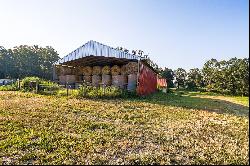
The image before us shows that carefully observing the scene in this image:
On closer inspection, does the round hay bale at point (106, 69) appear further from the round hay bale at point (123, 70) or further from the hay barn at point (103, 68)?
the round hay bale at point (123, 70)

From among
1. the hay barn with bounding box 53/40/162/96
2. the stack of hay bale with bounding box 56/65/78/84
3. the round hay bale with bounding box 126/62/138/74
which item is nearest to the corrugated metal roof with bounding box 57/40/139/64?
the hay barn with bounding box 53/40/162/96

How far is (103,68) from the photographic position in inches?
1148

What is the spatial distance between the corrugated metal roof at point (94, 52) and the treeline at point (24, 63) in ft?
126

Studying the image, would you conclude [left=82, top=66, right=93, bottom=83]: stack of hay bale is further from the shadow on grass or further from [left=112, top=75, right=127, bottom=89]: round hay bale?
the shadow on grass

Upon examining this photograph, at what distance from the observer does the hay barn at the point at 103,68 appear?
2495cm

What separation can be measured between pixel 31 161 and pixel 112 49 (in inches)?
780

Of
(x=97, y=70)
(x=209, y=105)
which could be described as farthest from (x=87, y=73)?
(x=209, y=105)

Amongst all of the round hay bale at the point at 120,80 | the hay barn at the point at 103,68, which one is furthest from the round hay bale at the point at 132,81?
the round hay bale at the point at 120,80

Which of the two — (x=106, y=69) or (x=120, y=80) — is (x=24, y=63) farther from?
(x=120, y=80)

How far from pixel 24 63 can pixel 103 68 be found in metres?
45.4

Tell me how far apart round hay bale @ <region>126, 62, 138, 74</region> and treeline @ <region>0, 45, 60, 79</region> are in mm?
40629

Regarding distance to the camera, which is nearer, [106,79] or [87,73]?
[106,79]

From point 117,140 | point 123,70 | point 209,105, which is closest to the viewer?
point 117,140

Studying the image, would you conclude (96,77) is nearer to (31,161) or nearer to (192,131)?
(192,131)
